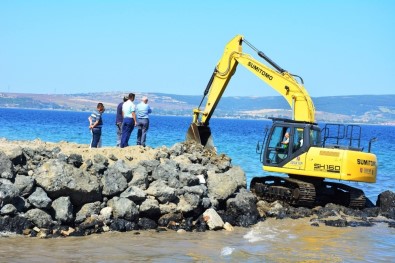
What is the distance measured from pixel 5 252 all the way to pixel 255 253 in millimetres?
4358

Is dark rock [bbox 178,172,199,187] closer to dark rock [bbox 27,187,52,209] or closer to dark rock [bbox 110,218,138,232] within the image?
dark rock [bbox 110,218,138,232]

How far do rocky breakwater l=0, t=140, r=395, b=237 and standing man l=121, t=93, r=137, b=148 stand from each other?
148 centimetres

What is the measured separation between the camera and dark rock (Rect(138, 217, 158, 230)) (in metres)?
15.5

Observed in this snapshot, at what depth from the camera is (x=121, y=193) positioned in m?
15.7

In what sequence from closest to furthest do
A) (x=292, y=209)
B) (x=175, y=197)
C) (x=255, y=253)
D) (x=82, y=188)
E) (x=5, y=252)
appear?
(x=5, y=252) < (x=255, y=253) < (x=82, y=188) < (x=175, y=197) < (x=292, y=209)

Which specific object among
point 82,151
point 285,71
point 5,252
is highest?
point 285,71

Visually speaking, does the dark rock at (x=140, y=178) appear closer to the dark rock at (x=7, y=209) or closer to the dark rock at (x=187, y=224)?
the dark rock at (x=187, y=224)

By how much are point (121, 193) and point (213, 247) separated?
2.46 meters

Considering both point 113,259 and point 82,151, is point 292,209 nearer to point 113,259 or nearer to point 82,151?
point 82,151

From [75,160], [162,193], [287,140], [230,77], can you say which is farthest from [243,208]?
[230,77]

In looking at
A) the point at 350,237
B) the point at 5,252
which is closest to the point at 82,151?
the point at 5,252

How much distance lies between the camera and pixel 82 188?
15016 millimetres

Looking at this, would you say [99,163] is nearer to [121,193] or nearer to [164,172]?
[121,193]

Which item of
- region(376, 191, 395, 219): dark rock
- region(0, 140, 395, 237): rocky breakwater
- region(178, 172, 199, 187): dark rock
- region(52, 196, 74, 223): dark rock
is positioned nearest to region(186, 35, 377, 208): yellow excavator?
region(376, 191, 395, 219): dark rock
